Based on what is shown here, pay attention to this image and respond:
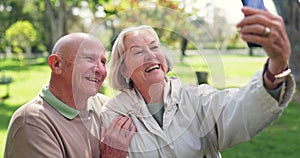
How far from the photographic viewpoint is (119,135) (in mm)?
1715

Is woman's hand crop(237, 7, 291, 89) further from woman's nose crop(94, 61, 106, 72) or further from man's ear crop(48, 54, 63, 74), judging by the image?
man's ear crop(48, 54, 63, 74)

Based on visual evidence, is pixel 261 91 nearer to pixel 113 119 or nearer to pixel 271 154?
pixel 113 119

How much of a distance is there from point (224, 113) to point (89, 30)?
0.54 meters

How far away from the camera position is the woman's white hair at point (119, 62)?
171 centimetres

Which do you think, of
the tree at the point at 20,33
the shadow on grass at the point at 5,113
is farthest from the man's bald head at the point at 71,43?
the tree at the point at 20,33

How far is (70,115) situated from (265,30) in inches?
35.9

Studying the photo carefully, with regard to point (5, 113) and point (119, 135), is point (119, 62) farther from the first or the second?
point (5, 113)

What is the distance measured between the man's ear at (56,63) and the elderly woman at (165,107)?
0.23 metres

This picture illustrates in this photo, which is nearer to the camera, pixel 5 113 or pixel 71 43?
pixel 71 43

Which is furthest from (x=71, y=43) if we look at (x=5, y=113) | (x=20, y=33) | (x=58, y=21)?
(x=20, y=33)

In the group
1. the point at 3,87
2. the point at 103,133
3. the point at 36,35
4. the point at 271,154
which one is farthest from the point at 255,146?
the point at 36,35

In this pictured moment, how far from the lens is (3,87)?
1429 cm

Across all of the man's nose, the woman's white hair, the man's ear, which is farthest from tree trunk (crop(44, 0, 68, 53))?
the man's nose

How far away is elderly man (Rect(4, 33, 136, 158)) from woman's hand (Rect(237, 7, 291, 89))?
64 cm
